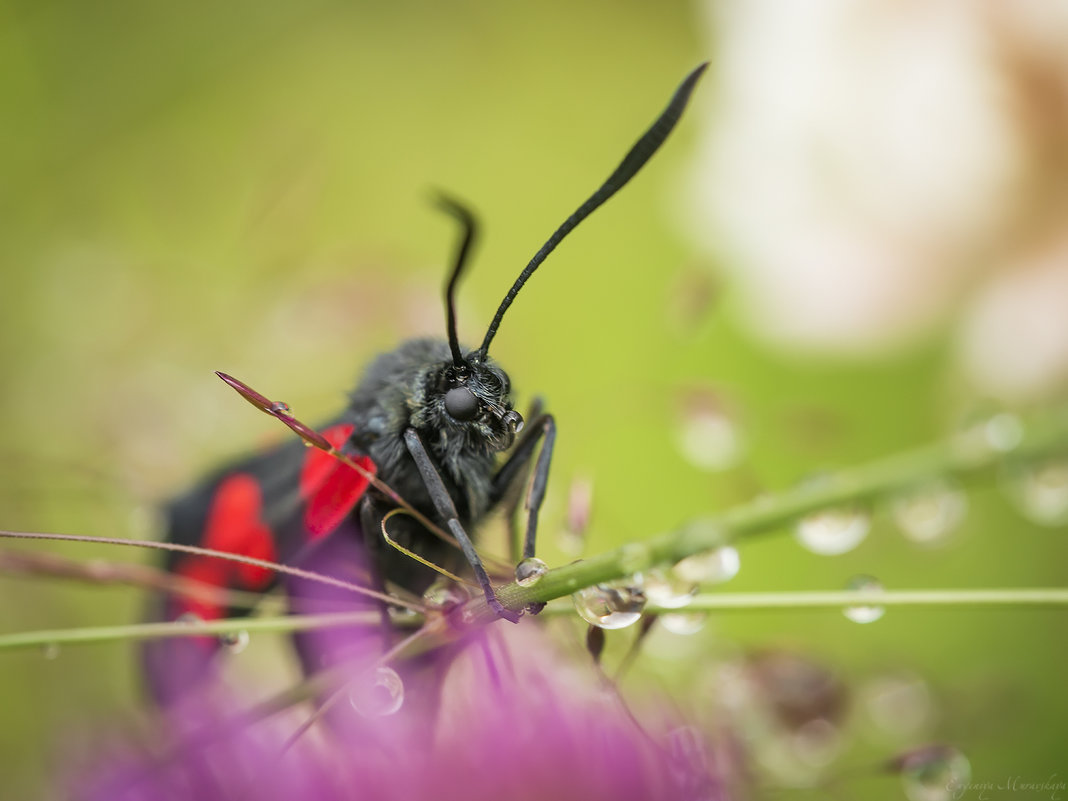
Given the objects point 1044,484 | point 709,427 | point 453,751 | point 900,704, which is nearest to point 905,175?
point 709,427

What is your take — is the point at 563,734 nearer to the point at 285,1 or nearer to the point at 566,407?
the point at 566,407

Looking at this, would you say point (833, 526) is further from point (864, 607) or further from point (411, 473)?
point (411, 473)

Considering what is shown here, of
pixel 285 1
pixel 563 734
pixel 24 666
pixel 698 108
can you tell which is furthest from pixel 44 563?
pixel 285 1

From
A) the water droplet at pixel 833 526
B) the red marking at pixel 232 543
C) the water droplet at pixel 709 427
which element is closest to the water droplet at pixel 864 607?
the water droplet at pixel 833 526

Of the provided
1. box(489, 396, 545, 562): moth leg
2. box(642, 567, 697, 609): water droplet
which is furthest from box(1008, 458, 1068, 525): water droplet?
box(489, 396, 545, 562): moth leg

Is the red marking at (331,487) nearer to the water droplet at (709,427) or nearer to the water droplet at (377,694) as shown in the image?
the water droplet at (377,694)

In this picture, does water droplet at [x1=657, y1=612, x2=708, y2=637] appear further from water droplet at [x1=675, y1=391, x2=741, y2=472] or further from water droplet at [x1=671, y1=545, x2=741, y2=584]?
water droplet at [x1=675, y1=391, x2=741, y2=472]
